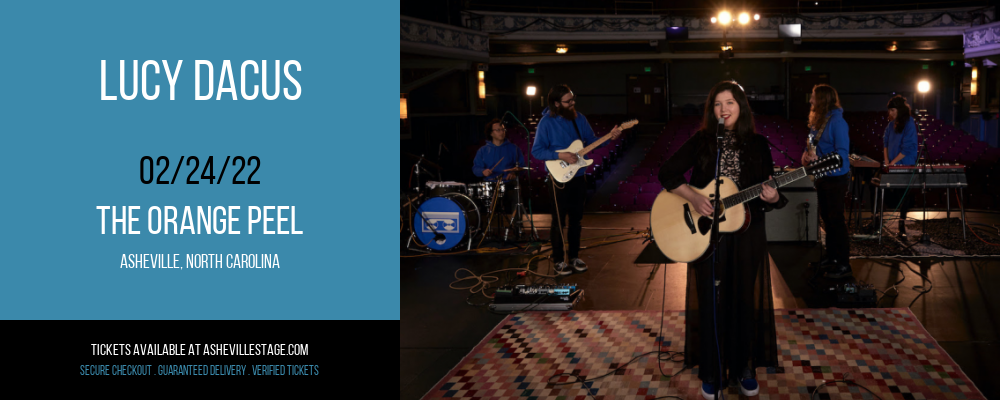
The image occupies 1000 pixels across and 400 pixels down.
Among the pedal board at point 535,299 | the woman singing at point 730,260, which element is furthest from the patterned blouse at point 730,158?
the pedal board at point 535,299

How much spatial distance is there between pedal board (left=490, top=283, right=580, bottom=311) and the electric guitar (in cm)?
125

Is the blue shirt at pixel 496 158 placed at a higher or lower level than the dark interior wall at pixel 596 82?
lower

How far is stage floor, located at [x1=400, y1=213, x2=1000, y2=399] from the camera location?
111 inches

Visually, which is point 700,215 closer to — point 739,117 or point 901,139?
point 739,117

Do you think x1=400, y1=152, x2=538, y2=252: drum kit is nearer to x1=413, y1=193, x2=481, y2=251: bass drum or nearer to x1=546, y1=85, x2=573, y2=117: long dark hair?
x1=413, y1=193, x2=481, y2=251: bass drum

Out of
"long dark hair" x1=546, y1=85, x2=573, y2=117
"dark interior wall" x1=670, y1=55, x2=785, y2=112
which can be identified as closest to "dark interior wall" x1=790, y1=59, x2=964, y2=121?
"dark interior wall" x1=670, y1=55, x2=785, y2=112

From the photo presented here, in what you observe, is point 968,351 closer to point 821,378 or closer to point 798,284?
point 821,378

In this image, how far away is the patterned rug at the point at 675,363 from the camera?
7.88 feet

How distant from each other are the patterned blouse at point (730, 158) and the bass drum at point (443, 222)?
3.20 metres

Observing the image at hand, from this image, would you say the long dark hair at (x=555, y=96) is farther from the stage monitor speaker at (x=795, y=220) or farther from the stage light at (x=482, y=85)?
the stage light at (x=482, y=85)

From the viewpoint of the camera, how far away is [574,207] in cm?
429

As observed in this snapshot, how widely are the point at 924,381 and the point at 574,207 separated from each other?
2270mm

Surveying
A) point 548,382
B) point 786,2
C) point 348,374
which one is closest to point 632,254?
point 548,382

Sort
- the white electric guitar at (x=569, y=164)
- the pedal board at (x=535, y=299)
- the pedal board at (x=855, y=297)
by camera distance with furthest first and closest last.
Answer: the white electric guitar at (x=569, y=164) < the pedal board at (x=535, y=299) < the pedal board at (x=855, y=297)
